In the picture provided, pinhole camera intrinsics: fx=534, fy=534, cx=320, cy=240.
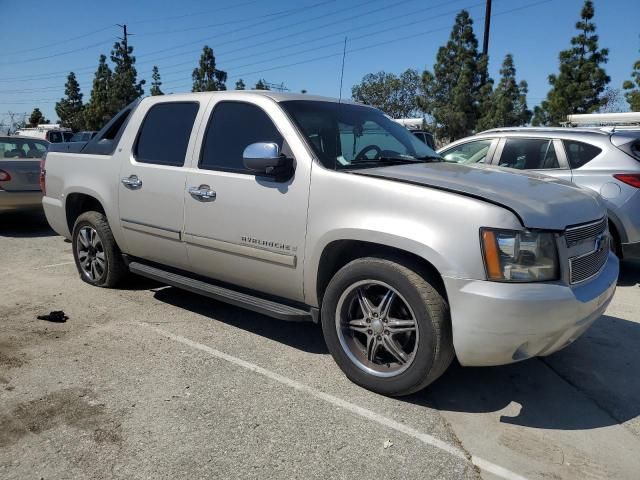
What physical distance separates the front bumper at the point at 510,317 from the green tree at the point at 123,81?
45.3 metres

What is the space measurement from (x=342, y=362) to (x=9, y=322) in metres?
3.03

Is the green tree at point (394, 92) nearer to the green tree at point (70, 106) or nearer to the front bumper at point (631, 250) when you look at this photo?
the green tree at point (70, 106)

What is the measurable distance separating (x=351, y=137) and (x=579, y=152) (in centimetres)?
382

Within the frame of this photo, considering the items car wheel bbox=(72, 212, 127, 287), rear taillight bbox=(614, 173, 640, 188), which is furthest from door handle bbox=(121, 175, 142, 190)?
rear taillight bbox=(614, 173, 640, 188)

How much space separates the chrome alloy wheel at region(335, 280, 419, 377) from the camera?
3.30 m

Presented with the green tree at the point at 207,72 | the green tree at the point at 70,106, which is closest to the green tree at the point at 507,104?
the green tree at the point at 207,72

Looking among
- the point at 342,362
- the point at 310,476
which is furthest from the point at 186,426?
the point at 342,362

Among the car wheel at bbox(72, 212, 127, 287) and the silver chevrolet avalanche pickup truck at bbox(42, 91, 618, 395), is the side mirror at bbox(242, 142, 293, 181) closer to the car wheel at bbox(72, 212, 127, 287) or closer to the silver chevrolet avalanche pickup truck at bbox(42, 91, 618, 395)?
the silver chevrolet avalanche pickup truck at bbox(42, 91, 618, 395)

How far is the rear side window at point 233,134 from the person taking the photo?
4.00 m

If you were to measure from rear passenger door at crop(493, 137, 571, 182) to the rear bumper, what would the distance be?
733 centimetres

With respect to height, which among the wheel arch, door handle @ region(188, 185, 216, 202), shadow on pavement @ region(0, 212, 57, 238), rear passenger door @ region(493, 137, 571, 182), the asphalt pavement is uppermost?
rear passenger door @ region(493, 137, 571, 182)

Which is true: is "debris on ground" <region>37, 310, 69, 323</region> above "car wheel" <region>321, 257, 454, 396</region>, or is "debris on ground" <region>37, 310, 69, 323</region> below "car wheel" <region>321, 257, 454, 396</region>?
below

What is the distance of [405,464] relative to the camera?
2691 millimetres

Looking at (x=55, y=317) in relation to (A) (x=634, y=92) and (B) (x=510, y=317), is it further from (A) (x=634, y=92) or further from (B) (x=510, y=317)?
(A) (x=634, y=92)
